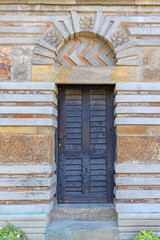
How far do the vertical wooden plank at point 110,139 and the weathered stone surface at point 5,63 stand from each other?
2034mm

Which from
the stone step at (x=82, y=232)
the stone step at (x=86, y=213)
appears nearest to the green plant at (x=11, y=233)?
the stone step at (x=82, y=232)

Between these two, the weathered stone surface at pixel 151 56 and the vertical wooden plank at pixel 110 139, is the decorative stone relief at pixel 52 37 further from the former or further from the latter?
the weathered stone surface at pixel 151 56

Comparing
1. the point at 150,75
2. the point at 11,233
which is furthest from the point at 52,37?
the point at 11,233

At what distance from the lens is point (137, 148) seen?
4.11 meters

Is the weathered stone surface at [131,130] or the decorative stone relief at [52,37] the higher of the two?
the decorative stone relief at [52,37]

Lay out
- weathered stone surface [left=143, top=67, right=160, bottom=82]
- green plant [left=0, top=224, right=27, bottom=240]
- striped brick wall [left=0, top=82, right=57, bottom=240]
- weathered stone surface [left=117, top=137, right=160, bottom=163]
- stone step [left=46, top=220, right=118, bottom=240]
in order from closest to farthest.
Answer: green plant [left=0, top=224, right=27, bottom=240], stone step [left=46, top=220, right=118, bottom=240], striped brick wall [left=0, top=82, right=57, bottom=240], weathered stone surface [left=117, top=137, right=160, bottom=163], weathered stone surface [left=143, top=67, right=160, bottom=82]

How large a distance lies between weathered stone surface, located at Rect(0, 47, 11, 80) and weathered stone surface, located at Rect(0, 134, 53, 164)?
Result: 1.17 metres

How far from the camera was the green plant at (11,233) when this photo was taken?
3.55 metres

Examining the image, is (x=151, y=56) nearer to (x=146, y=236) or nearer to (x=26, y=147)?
(x=26, y=147)

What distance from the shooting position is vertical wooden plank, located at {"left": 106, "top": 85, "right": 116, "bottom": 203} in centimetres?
447

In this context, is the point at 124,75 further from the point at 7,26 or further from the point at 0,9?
the point at 0,9

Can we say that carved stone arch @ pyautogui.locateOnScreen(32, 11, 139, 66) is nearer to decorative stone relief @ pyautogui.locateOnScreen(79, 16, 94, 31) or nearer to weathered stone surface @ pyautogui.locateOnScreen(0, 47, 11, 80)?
decorative stone relief @ pyautogui.locateOnScreen(79, 16, 94, 31)

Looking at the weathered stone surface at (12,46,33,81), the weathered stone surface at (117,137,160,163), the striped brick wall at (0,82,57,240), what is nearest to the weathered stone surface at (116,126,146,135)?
the weathered stone surface at (117,137,160,163)

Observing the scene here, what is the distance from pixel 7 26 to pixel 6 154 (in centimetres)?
250
